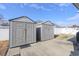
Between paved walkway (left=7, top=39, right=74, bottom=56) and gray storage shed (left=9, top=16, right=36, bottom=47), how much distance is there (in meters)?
0.06

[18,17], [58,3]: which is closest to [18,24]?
[18,17]

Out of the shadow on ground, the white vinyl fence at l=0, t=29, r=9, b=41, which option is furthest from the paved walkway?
the white vinyl fence at l=0, t=29, r=9, b=41

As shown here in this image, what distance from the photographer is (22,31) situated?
1653 mm

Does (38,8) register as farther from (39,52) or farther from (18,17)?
(39,52)

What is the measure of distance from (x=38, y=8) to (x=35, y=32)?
0.27 meters

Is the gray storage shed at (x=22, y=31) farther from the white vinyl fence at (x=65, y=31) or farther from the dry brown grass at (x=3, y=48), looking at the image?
the white vinyl fence at (x=65, y=31)

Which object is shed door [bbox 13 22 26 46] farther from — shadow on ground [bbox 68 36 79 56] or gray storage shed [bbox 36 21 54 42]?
shadow on ground [bbox 68 36 79 56]

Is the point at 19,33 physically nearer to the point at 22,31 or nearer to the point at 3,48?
the point at 22,31

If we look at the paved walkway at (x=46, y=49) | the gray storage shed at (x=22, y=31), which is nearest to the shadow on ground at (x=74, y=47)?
the paved walkway at (x=46, y=49)

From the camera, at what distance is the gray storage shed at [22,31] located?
1.64 m

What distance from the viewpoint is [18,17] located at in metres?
1.65

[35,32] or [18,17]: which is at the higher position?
[18,17]

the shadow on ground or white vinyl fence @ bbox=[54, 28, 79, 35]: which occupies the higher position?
white vinyl fence @ bbox=[54, 28, 79, 35]

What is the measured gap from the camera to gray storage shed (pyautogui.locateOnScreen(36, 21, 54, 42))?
1652mm
